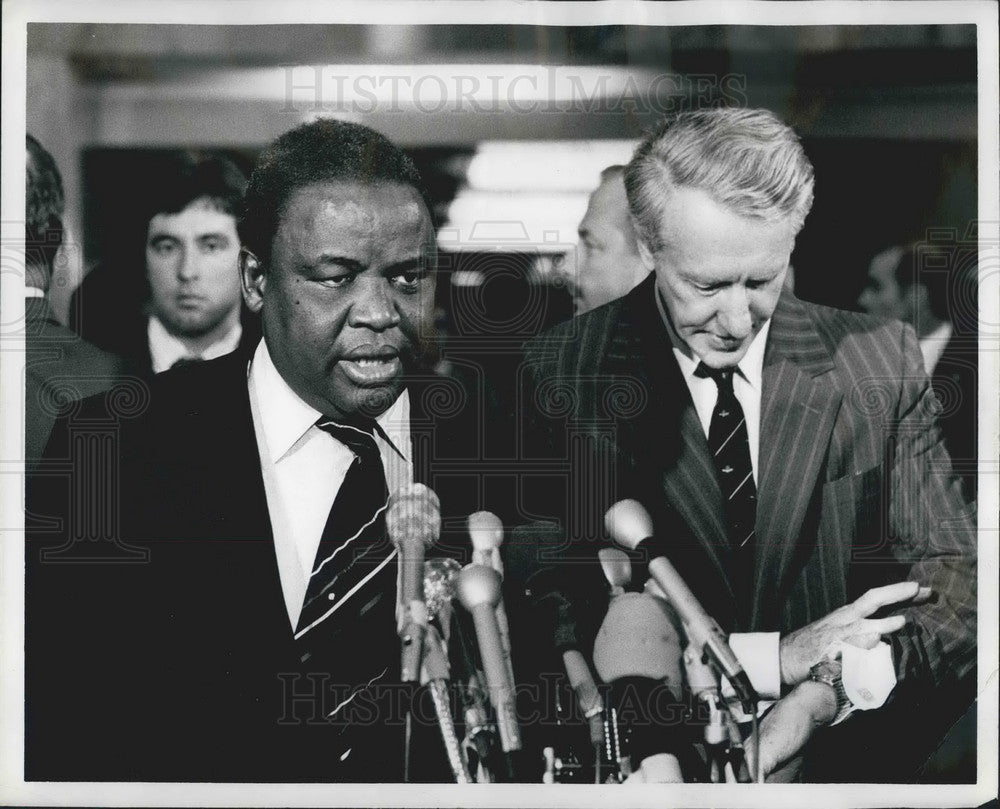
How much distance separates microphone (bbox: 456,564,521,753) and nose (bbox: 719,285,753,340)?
0.57 m

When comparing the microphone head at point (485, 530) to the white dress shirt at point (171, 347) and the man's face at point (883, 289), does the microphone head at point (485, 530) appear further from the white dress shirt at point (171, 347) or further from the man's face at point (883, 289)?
the man's face at point (883, 289)

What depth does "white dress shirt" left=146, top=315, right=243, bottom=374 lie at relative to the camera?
173cm

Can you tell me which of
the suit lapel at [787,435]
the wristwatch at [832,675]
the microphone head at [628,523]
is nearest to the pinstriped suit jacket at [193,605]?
the microphone head at [628,523]

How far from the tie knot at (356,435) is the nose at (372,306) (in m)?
0.17

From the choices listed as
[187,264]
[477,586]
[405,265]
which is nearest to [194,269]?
[187,264]

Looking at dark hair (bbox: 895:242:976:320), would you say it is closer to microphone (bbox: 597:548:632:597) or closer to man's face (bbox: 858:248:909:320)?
man's face (bbox: 858:248:909:320)

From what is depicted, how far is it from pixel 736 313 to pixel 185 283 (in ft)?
3.02

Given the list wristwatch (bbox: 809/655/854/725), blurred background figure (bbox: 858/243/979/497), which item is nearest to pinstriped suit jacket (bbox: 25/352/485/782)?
wristwatch (bbox: 809/655/854/725)

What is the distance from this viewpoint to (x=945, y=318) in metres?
1.77

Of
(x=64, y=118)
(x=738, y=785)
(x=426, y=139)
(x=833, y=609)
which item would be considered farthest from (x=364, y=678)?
(x=64, y=118)

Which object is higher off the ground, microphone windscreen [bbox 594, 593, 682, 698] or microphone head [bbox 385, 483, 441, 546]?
microphone head [bbox 385, 483, 441, 546]

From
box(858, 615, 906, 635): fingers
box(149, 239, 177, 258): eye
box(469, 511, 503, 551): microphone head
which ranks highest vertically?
box(149, 239, 177, 258): eye

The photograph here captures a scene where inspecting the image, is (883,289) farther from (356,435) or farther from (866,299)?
(356,435)

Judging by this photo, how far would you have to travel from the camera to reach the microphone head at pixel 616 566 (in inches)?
68.1
